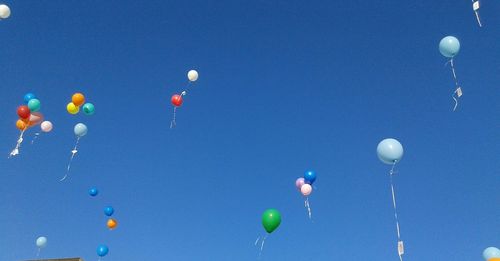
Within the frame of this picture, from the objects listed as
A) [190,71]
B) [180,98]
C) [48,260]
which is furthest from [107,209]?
[48,260]

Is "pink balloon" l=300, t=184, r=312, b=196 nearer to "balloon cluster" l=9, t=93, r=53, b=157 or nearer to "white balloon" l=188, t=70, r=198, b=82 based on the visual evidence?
"white balloon" l=188, t=70, r=198, b=82

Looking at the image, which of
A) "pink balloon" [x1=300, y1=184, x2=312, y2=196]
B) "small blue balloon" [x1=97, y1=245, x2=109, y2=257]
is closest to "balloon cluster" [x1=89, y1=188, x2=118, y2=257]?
"small blue balloon" [x1=97, y1=245, x2=109, y2=257]

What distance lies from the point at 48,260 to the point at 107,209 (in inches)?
378

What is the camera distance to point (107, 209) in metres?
13.1

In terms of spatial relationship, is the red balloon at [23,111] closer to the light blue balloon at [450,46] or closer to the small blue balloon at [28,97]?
the small blue balloon at [28,97]

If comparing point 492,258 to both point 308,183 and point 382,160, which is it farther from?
point 308,183

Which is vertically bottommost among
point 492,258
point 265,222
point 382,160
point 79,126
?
point 492,258

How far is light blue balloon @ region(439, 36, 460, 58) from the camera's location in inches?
393

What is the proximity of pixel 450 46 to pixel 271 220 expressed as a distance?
5623 mm

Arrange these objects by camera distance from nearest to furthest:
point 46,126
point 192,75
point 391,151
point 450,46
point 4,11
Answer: point 391,151, point 450,46, point 4,11, point 46,126, point 192,75

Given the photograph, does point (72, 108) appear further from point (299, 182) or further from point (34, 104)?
point (299, 182)

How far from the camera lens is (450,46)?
9.98 m

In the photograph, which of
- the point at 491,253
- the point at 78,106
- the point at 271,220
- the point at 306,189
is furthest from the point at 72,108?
the point at 491,253

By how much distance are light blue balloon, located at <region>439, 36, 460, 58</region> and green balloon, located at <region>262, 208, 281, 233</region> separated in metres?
5.32
